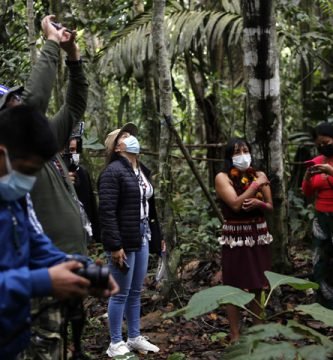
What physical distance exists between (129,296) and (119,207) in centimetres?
75

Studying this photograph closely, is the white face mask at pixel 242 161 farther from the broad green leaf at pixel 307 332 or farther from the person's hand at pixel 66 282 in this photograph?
the person's hand at pixel 66 282

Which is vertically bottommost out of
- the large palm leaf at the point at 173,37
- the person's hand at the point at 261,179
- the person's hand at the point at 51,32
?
the person's hand at the point at 261,179

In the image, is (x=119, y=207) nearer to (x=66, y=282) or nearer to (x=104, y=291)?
(x=104, y=291)

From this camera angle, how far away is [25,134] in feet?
6.58

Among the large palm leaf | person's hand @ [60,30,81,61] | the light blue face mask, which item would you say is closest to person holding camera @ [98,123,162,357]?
person's hand @ [60,30,81,61]

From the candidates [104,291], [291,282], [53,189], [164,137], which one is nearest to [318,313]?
[291,282]

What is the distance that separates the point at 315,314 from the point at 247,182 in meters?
1.66

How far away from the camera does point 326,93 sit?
798 centimetres

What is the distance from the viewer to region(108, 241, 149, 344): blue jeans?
4277mm

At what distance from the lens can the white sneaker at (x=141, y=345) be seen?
4.38 meters

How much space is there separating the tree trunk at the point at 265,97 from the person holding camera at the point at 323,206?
0.28 metres

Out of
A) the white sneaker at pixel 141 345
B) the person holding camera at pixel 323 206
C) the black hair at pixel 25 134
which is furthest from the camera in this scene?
the person holding camera at pixel 323 206

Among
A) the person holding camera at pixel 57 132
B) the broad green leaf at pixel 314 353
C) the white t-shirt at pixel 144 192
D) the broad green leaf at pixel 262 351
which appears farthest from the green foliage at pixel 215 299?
the white t-shirt at pixel 144 192

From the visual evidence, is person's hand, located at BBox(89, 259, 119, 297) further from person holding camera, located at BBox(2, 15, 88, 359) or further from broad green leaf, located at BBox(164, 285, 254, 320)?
broad green leaf, located at BBox(164, 285, 254, 320)
